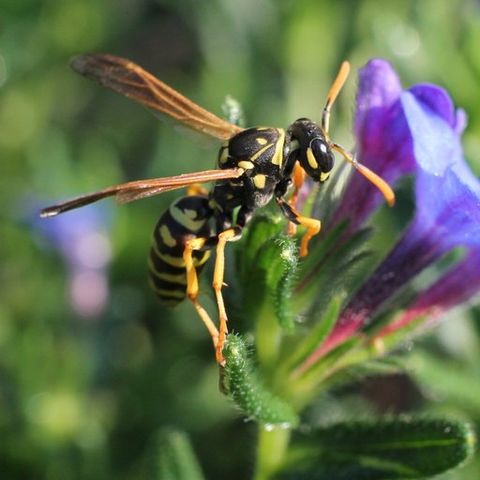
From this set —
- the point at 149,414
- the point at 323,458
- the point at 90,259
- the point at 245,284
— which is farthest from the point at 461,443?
the point at 90,259

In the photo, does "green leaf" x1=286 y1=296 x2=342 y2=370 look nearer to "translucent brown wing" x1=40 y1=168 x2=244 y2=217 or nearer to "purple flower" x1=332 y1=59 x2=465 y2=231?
"purple flower" x1=332 y1=59 x2=465 y2=231

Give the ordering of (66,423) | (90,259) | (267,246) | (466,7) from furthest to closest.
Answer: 1. (466,7)
2. (90,259)
3. (66,423)
4. (267,246)

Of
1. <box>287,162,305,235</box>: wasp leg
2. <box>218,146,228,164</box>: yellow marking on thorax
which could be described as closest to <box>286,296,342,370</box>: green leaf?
<box>287,162,305,235</box>: wasp leg

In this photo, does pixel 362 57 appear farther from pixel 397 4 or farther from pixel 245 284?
pixel 245 284

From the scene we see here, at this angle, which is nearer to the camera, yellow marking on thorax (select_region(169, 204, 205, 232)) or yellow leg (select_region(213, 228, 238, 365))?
A: yellow leg (select_region(213, 228, 238, 365))

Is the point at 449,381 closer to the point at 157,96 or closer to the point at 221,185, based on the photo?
the point at 221,185


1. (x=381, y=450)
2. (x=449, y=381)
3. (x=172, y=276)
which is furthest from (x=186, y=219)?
(x=449, y=381)
